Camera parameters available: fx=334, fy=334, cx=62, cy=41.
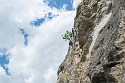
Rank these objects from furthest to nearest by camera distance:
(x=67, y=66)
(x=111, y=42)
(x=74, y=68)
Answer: (x=67, y=66), (x=74, y=68), (x=111, y=42)

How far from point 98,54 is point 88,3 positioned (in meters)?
12.6

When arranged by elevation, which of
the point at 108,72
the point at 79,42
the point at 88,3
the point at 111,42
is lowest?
the point at 108,72

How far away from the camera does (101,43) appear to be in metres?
22.5

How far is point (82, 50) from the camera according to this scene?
31219 mm

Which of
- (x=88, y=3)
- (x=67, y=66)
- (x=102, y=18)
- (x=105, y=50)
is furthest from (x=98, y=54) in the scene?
(x=67, y=66)

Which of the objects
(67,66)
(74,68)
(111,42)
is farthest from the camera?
(67,66)

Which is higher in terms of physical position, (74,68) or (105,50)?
(74,68)

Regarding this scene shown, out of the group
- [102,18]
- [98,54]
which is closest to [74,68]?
[102,18]

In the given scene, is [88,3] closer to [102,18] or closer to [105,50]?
[102,18]

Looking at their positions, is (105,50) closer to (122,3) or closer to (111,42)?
(111,42)

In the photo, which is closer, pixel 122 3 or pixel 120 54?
pixel 120 54

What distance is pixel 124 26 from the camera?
18.5m

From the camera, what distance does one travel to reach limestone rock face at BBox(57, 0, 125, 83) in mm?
18203

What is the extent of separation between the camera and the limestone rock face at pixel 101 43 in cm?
1820
